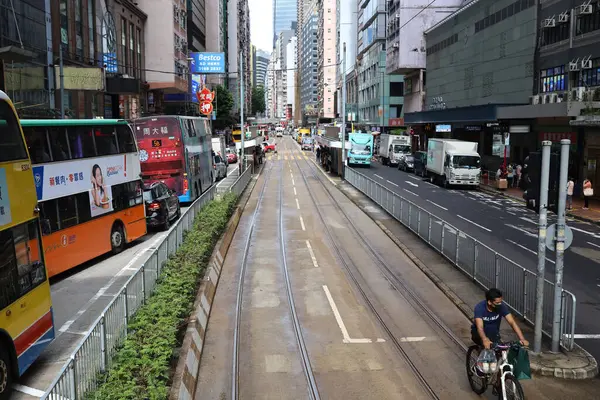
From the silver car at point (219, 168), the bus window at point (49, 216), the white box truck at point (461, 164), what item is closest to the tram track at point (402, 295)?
the bus window at point (49, 216)

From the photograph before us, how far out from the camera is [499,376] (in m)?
8.17

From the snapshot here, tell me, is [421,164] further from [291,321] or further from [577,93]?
[291,321]

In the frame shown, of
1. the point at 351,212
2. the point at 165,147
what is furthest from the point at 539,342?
the point at 165,147

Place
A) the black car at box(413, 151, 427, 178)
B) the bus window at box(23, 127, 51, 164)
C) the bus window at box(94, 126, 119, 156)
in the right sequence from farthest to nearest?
1. the black car at box(413, 151, 427, 178)
2. the bus window at box(94, 126, 119, 156)
3. the bus window at box(23, 127, 51, 164)

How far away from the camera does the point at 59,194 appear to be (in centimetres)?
1547

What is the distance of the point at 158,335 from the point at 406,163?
49.5 metres

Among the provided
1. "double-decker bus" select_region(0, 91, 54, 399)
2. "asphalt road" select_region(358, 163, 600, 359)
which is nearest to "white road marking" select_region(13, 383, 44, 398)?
"double-decker bus" select_region(0, 91, 54, 399)

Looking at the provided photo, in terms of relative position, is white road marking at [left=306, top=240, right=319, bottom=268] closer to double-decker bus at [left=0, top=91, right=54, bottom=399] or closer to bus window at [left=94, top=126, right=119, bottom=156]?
bus window at [left=94, top=126, right=119, bottom=156]

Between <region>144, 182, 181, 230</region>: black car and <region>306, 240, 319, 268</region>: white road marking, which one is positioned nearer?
<region>306, 240, 319, 268</region>: white road marking

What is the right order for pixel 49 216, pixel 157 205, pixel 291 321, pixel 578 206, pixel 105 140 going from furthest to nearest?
pixel 578 206, pixel 157 205, pixel 105 140, pixel 49 216, pixel 291 321

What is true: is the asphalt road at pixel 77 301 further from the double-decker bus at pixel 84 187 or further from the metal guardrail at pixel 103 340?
the metal guardrail at pixel 103 340

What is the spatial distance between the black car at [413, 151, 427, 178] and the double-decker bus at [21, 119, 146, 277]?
107ft

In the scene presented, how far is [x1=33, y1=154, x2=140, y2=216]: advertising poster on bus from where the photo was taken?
48.9 ft

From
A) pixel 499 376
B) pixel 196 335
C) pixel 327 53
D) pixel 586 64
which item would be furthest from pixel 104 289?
pixel 327 53
